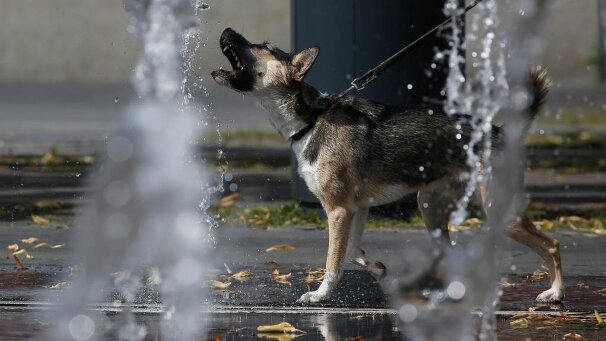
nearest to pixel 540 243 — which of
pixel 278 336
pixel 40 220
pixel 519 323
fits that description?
pixel 519 323

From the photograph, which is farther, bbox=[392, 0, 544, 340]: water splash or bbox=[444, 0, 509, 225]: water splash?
bbox=[444, 0, 509, 225]: water splash

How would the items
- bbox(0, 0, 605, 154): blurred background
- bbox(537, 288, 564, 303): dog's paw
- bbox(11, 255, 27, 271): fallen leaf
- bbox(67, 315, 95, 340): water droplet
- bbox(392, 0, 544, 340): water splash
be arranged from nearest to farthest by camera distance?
A: bbox(392, 0, 544, 340): water splash < bbox(67, 315, 95, 340): water droplet < bbox(537, 288, 564, 303): dog's paw < bbox(11, 255, 27, 271): fallen leaf < bbox(0, 0, 605, 154): blurred background

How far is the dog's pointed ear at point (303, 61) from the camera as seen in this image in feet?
27.6

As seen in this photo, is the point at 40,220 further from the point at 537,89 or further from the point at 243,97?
the point at 537,89

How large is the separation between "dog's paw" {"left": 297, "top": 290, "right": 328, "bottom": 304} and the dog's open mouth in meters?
1.36

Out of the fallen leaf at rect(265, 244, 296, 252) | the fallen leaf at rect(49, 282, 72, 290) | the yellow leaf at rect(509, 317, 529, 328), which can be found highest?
the fallen leaf at rect(265, 244, 296, 252)

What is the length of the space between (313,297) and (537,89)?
179 cm

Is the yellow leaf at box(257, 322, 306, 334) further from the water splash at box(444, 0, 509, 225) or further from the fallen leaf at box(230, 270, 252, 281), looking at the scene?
the water splash at box(444, 0, 509, 225)

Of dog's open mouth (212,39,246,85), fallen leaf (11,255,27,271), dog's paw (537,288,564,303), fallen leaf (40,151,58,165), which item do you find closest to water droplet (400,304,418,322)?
dog's paw (537,288,564,303)

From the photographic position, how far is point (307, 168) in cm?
840

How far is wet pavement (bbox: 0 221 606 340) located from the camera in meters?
7.37

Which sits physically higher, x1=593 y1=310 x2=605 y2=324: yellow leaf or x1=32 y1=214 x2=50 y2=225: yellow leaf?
x1=32 y1=214 x2=50 y2=225: yellow leaf

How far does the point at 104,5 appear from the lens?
2688cm

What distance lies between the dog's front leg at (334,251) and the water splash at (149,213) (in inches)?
26.1
